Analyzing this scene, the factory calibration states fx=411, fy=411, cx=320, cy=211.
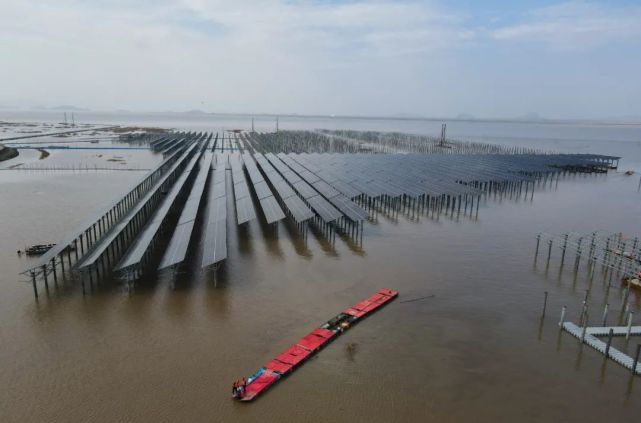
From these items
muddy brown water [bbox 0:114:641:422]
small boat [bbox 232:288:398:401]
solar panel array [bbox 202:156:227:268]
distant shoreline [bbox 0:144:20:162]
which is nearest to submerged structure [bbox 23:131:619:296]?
solar panel array [bbox 202:156:227:268]

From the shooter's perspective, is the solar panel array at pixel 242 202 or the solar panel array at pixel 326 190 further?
the solar panel array at pixel 326 190

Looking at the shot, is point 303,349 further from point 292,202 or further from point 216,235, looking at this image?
point 292,202

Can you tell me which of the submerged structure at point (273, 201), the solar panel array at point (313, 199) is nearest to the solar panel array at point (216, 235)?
the submerged structure at point (273, 201)

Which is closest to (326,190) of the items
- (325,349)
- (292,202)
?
(292,202)

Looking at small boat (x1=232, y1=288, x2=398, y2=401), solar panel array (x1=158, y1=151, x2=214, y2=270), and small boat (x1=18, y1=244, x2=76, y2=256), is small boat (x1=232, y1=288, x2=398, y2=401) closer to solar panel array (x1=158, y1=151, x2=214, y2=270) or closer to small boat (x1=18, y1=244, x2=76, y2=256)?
solar panel array (x1=158, y1=151, x2=214, y2=270)

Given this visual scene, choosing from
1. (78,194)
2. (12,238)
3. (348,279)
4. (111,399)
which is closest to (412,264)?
(348,279)

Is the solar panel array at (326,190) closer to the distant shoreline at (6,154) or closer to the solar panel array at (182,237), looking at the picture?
the solar panel array at (182,237)
